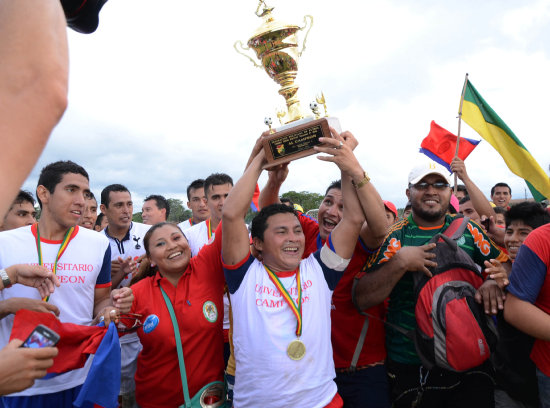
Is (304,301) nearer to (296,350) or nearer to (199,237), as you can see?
(296,350)

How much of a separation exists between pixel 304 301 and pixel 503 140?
4105 millimetres

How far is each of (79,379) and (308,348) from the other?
2.01m

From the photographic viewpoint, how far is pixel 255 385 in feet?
8.30

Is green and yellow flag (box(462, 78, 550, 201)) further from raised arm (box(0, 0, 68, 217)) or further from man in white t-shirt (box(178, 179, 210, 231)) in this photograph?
raised arm (box(0, 0, 68, 217))

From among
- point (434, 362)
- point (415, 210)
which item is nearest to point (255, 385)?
point (434, 362)

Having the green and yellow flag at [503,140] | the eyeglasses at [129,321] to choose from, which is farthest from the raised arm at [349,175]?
the green and yellow flag at [503,140]

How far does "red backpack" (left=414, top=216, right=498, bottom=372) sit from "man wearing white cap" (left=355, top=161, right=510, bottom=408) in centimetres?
11

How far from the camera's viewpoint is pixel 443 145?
253 inches

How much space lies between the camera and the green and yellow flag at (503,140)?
4.83m

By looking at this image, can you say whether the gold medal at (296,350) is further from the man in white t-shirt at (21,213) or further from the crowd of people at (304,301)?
the man in white t-shirt at (21,213)

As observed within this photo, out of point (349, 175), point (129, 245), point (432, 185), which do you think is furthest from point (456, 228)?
point (129, 245)

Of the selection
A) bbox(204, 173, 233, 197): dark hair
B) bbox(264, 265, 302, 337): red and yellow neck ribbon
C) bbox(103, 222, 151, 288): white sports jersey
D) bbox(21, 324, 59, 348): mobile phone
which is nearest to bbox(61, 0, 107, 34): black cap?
bbox(21, 324, 59, 348): mobile phone

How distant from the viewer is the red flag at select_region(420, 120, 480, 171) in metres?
6.36

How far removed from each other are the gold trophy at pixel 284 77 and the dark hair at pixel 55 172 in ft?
6.43
